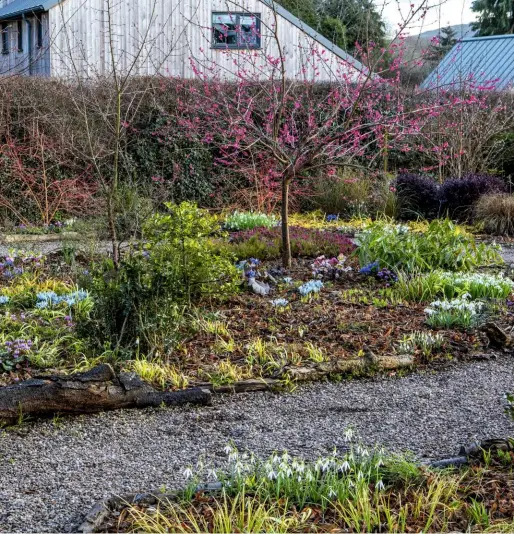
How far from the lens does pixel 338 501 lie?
3.08 metres

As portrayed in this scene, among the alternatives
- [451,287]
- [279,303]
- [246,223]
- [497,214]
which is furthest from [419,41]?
[279,303]

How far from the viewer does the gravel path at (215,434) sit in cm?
350

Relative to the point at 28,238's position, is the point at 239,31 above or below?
above

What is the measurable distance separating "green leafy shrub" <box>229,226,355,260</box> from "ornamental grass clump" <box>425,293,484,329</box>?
8.18 ft

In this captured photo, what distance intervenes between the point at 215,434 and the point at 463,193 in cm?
934

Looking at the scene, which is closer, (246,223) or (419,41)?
(246,223)

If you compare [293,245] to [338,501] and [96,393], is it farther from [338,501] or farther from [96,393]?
[338,501]

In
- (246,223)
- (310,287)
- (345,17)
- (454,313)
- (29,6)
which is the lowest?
(454,313)

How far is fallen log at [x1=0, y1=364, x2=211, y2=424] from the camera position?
4.36 metres

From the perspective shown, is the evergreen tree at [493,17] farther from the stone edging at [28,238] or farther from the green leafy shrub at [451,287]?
the green leafy shrub at [451,287]

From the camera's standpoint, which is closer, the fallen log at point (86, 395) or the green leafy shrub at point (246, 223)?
the fallen log at point (86, 395)

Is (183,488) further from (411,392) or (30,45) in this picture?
(30,45)

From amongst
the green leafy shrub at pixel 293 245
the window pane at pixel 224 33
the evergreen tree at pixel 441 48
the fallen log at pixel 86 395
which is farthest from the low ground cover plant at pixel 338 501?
the evergreen tree at pixel 441 48

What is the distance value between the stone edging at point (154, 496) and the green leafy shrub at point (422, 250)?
409 centimetres
